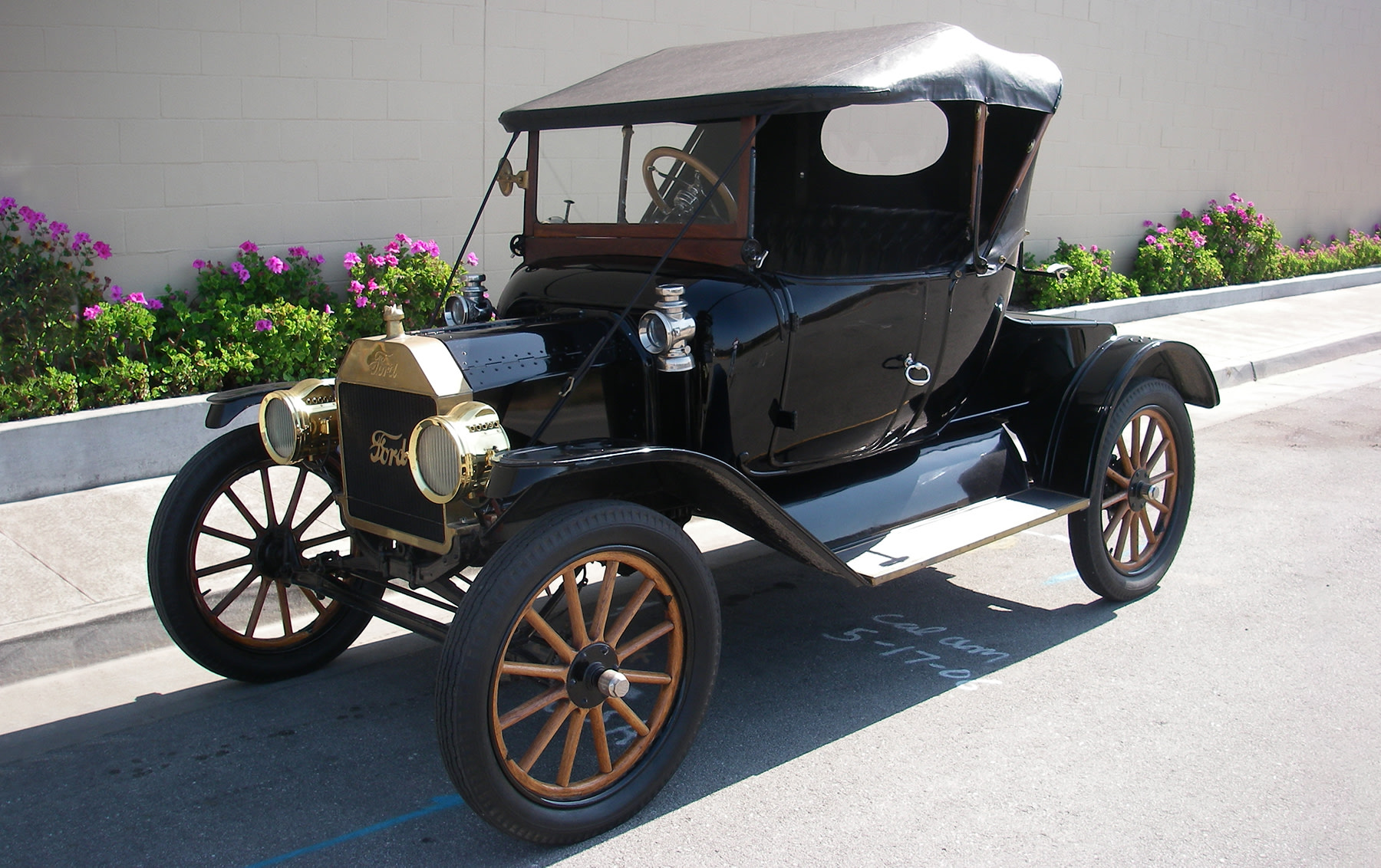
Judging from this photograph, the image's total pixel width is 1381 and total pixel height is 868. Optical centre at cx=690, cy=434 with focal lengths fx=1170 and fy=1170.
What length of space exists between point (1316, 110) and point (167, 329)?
14.5 metres

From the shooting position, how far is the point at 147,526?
16.3 feet

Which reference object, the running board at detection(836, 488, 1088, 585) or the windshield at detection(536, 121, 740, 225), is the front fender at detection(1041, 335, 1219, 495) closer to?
the running board at detection(836, 488, 1088, 585)

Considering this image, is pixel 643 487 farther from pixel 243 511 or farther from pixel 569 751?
pixel 243 511

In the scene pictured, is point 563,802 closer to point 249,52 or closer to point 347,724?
point 347,724

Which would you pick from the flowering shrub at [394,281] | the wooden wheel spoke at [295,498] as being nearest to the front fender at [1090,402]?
the wooden wheel spoke at [295,498]

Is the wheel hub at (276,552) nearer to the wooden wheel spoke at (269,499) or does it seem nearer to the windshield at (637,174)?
the wooden wheel spoke at (269,499)

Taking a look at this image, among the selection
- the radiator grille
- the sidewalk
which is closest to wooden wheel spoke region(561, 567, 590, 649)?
the radiator grille

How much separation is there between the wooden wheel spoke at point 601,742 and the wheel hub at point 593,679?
0.04 metres

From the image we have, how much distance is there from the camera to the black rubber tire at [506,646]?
2613 millimetres

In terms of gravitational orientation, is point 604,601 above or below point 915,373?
below

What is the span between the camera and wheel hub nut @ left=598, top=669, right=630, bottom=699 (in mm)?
2885

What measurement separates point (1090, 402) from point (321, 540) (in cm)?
273

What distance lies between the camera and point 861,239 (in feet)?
14.3

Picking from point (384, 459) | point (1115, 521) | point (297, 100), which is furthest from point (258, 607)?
point (297, 100)
